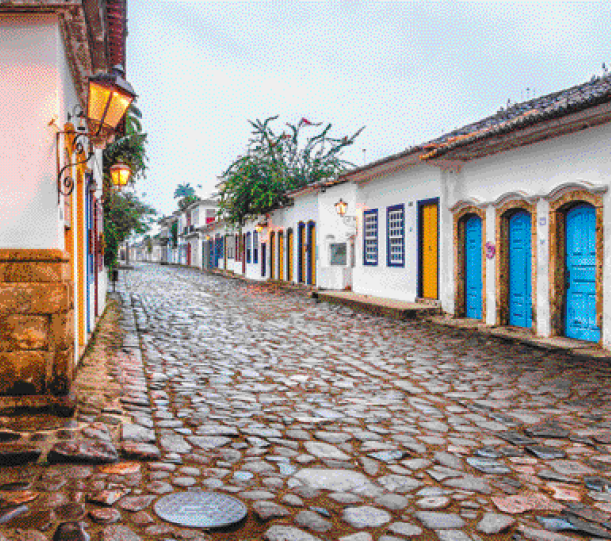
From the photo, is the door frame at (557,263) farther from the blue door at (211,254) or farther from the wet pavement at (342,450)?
the blue door at (211,254)

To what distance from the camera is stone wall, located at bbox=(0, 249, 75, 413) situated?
4777mm

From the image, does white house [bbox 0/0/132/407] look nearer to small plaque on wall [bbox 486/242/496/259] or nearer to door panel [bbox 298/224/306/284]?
small plaque on wall [bbox 486/242/496/259]

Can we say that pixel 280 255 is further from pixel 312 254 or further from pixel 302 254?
pixel 312 254

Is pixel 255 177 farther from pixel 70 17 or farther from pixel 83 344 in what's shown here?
pixel 70 17

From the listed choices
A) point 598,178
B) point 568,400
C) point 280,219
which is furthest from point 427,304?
point 280,219

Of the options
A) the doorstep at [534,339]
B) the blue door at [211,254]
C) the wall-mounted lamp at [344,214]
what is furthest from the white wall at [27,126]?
the blue door at [211,254]

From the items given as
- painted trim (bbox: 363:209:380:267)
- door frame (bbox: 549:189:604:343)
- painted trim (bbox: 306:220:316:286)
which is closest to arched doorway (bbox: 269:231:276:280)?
painted trim (bbox: 306:220:316:286)

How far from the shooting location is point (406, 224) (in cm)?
1534

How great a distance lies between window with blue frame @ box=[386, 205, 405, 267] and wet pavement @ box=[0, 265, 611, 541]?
7.37 meters

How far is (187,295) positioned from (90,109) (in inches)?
544

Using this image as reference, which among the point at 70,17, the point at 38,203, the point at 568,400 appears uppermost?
the point at 70,17

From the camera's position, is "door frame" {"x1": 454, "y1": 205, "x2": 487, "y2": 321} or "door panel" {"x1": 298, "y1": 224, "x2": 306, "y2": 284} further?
"door panel" {"x1": 298, "y1": 224, "x2": 306, "y2": 284}

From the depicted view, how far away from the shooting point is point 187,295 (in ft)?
62.8

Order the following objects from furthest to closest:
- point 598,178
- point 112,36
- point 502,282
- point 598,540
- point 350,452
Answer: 1. point 502,282
2. point 598,178
3. point 112,36
4. point 350,452
5. point 598,540
